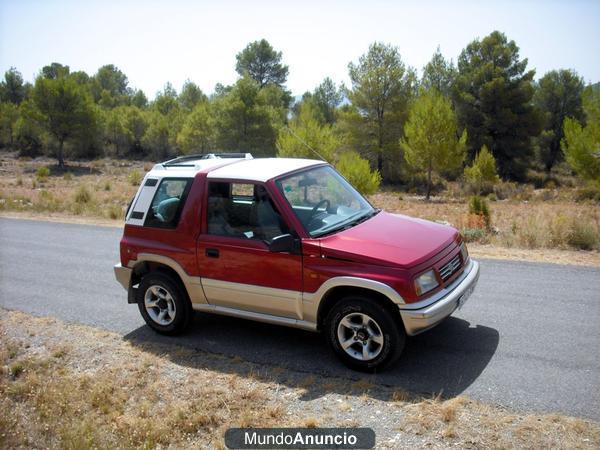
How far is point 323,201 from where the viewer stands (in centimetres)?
566

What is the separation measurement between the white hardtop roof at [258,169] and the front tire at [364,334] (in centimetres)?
159

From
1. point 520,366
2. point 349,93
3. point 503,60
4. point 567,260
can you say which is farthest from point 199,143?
point 520,366

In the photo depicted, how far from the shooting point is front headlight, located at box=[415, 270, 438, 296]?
469cm

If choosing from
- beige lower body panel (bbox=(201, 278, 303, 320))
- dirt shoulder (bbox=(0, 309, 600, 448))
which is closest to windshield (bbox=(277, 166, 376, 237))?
beige lower body panel (bbox=(201, 278, 303, 320))

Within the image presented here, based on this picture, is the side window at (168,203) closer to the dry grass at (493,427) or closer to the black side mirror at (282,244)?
the black side mirror at (282,244)

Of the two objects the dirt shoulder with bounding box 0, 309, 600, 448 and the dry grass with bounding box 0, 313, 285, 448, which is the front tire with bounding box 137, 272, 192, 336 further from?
the dry grass with bounding box 0, 313, 285, 448

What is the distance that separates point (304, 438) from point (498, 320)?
3140 millimetres

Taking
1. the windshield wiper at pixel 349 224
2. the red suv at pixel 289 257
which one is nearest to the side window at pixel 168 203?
the red suv at pixel 289 257

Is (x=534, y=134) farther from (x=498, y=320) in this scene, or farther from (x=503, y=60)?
(x=498, y=320)

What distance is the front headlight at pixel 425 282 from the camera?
4.69m

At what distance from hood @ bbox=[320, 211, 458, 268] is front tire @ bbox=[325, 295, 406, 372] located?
16.4 inches

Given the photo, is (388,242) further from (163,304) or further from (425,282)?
(163,304)

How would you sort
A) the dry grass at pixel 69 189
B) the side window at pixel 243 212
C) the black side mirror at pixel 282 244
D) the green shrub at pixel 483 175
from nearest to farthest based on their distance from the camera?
the black side mirror at pixel 282 244 < the side window at pixel 243 212 < the dry grass at pixel 69 189 < the green shrub at pixel 483 175

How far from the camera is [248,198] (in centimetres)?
563
